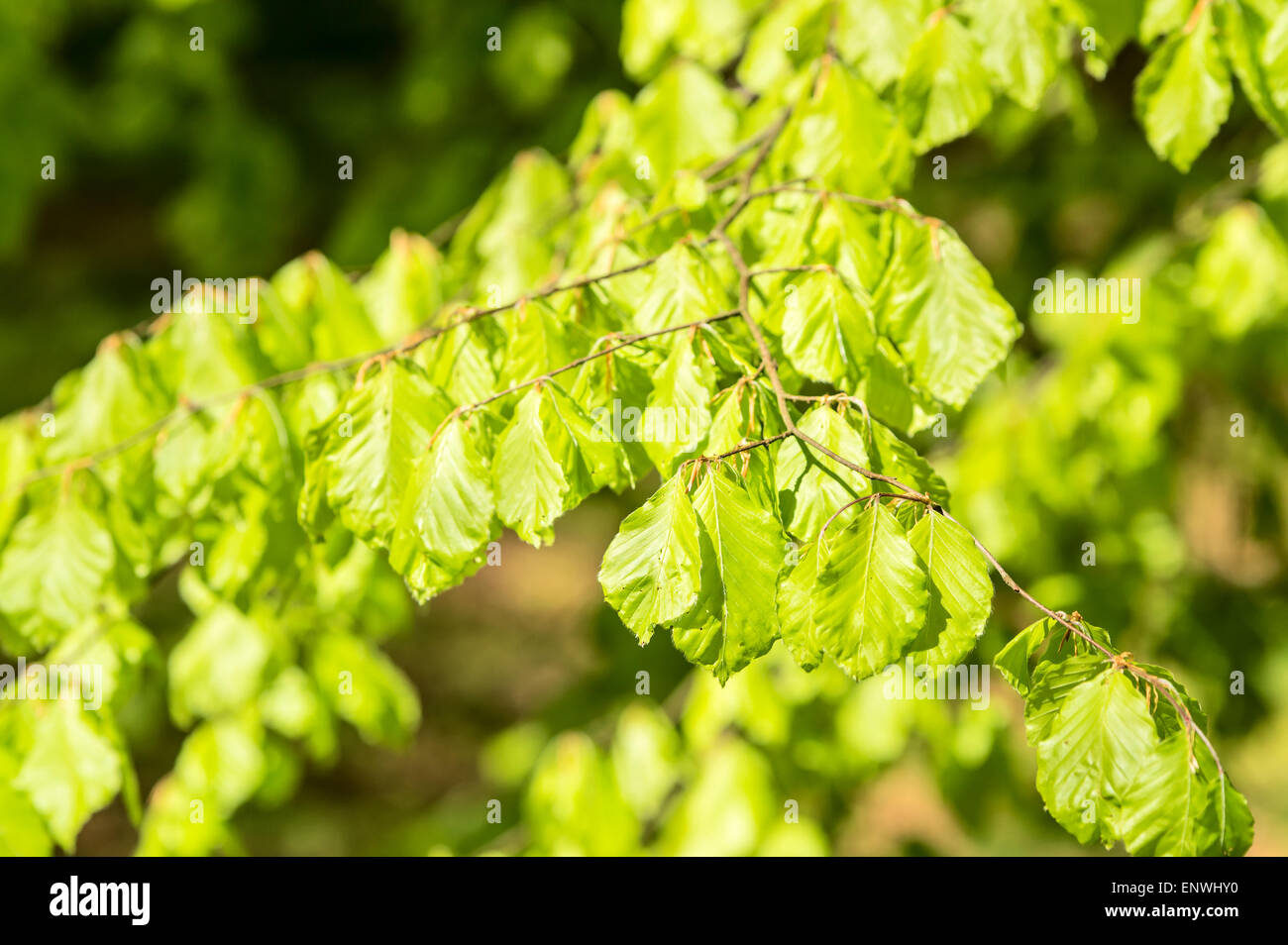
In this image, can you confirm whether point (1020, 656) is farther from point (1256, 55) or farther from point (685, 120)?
point (685, 120)

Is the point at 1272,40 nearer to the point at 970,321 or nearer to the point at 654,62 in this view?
the point at 970,321

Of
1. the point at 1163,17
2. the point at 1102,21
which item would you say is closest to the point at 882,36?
the point at 1102,21

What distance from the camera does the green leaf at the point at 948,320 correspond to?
1391 millimetres

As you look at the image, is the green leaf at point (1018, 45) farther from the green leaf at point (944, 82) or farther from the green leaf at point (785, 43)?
the green leaf at point (785, 43)

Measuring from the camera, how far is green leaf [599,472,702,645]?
1064 mm

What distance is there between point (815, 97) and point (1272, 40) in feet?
2.22

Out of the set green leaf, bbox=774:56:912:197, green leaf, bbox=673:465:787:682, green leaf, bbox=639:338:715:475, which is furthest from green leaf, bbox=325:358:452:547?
green leaf, bbox=774:56:912:197

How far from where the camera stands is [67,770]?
1.75m

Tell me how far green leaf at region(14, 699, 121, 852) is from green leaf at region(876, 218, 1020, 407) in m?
1.49

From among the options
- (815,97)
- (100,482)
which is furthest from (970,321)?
(100,482)

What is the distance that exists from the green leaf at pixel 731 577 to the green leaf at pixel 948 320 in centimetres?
44

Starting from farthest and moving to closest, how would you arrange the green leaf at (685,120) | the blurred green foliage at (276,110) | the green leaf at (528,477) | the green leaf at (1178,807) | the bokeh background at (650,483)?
the blurred green foliage at (276,110), the bokeh background at (650,483), the green leaf at (685,120), the green leaf at (528,477), the green leaf at (1178,807)

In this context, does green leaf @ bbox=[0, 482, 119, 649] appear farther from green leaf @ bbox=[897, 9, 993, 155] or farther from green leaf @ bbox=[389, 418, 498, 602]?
green leaf @ bbox=[897, 9, 993, 155]

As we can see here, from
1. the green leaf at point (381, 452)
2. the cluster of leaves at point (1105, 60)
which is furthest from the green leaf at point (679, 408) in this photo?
the cluster of leaves at point (1105, 60)
